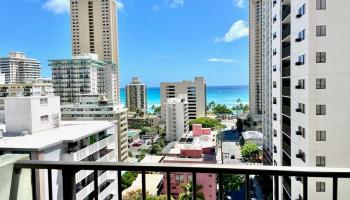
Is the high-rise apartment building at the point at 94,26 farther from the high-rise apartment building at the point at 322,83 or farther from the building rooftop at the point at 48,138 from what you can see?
the high-rise apartment building at the point at 322,83

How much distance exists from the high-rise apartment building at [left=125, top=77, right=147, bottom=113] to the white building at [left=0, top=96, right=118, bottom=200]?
45.9 meters

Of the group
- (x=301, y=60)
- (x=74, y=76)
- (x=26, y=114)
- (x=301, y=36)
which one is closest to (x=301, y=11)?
(x=301, y=36)

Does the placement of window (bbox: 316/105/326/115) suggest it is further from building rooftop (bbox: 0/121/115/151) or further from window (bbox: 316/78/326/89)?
building rooftop (bbox: 0/121/115/151)

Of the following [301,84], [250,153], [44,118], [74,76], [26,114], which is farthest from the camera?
[74,76]

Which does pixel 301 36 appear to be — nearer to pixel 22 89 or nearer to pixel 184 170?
pixel 184 170

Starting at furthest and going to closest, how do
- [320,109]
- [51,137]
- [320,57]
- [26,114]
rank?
[26,114] → [51,137] → [320,109] → [320,57]

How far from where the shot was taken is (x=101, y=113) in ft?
107

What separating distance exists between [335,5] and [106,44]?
4849cm

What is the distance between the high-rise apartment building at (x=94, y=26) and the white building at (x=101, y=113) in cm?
1949

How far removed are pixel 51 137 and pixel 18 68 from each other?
48636mm

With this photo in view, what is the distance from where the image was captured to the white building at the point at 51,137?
34.5 ft

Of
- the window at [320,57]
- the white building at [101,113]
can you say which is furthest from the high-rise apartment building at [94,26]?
the window at [320,57]

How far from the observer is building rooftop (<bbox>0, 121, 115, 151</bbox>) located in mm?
9996

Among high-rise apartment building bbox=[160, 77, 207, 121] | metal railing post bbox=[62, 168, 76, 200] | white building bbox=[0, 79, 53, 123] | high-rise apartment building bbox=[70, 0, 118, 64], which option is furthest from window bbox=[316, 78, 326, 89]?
high-rise apartment building bbox=[70, 0, 118, 64]
